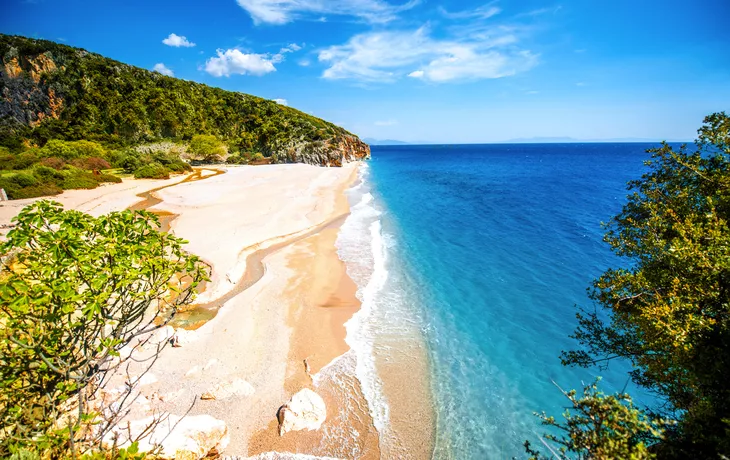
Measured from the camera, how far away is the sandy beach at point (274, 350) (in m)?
8.12

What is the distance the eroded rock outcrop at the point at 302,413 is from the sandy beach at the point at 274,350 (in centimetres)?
18

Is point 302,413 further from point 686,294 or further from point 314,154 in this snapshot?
point 314,154

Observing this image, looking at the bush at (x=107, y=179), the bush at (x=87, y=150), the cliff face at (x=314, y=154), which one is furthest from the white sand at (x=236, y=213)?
the cliff face at (x=314, y=154)

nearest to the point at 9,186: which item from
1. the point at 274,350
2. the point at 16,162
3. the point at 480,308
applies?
the point at 16,162

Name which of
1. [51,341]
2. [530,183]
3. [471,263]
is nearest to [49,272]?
[51,341]

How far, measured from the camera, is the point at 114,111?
223ft

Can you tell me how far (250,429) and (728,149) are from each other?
12877 millimetres

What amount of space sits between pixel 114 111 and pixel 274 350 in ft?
280

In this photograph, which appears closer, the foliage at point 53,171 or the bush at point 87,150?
the foliage at point 53,171

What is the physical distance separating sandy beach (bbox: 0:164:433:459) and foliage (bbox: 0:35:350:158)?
5425 centimetres

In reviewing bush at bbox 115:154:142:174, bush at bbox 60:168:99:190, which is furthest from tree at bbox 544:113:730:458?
bush at bbox 115:154:142:174

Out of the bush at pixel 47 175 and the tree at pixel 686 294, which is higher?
the bush at pixel 47 175

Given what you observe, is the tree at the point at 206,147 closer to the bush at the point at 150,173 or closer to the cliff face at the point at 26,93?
the bush at the point at 150,173

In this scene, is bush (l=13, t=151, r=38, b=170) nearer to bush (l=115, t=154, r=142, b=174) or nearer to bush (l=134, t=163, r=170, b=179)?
bush (l=115, t=154, r=142, b=174)
